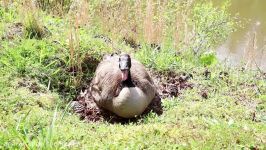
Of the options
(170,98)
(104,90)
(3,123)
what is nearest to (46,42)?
(104,90)

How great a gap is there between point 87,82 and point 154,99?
43.1 inches

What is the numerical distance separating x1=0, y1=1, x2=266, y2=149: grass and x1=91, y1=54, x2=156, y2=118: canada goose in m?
0.23

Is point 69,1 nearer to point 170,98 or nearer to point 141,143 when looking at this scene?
point 170,98

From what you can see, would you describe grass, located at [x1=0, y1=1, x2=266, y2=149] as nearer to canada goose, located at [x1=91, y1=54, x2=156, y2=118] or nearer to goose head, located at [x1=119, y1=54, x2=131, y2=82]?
canada goose, located at [x1=91, y1=54, x2=156, y2=118]

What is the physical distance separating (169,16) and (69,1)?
2.78 meters

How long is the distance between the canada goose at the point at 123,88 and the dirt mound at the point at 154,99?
0.11m

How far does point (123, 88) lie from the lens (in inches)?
218

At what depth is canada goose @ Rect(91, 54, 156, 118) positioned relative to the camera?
5496 millimetres

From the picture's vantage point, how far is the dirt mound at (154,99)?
5766 millimetres

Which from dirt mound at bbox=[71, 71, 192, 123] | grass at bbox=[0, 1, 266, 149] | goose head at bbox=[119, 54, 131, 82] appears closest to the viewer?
grass at bbox=[0, 1, 266, 149]

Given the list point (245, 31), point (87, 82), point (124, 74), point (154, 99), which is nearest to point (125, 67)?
point (124, 74)

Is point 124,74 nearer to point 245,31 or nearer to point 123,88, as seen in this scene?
point 123,88

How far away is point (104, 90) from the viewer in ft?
18.7

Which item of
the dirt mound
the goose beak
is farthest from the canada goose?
the dirt mound
